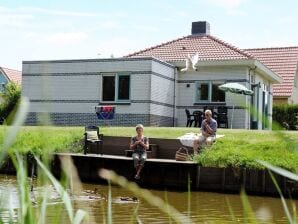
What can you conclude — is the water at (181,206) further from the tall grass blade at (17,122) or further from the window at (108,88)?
the window at (108,88)

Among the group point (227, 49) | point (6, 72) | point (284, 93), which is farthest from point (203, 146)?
point (6, 72)

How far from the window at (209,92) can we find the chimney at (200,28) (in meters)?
5.88

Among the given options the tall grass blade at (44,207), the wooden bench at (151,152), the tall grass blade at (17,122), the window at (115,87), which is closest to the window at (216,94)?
the window at (115,87)

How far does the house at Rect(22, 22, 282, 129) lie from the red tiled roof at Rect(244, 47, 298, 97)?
847cm

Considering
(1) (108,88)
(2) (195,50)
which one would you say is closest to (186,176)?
(1) (108,88)

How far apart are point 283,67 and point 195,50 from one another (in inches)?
405

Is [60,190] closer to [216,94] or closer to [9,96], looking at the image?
[216,94]

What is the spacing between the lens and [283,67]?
36.8 metres

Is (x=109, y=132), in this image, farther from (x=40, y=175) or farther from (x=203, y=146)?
(x=40, y=175)

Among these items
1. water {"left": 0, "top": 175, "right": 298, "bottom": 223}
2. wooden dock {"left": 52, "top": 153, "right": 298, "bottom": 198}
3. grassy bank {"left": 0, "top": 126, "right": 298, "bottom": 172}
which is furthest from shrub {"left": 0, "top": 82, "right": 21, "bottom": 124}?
water {"left": 0, "top": 175, "right": 298, "bottom": 223}

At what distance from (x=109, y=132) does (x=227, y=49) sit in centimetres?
1068

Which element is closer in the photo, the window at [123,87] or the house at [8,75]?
the window at [123,87]

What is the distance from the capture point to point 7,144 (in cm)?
93

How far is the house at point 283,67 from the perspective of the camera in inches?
1385
